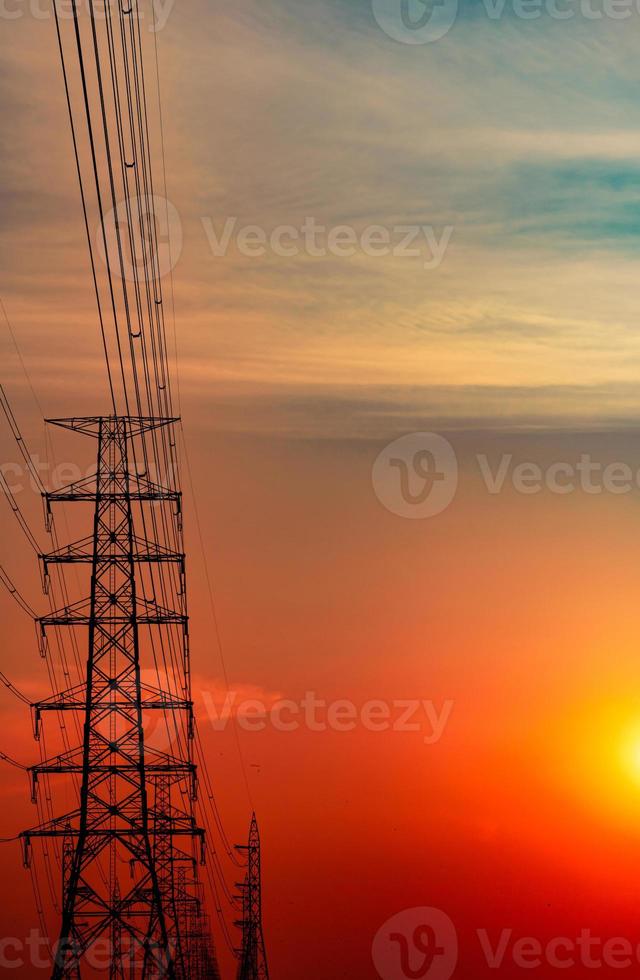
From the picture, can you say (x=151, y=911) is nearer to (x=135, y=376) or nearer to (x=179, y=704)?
(x=179, y=704)

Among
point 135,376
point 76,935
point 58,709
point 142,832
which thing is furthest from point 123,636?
point 135,376

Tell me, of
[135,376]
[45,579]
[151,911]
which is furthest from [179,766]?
[135,376]

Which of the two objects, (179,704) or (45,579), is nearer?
(45,579)

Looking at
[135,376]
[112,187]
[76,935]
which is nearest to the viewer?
[112,187]

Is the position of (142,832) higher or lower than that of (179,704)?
lower

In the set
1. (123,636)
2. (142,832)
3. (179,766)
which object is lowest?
(142,832)

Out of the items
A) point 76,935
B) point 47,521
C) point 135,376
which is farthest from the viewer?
point 47,521

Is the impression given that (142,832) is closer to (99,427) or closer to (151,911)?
(151,911)

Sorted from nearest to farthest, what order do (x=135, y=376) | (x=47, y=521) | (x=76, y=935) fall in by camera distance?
(x=135, y=376)
(x=76, y=935)
(x=47, y=521)

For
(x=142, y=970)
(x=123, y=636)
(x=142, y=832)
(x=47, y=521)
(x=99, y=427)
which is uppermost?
(x=99, y=427)

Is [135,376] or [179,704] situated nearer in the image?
[135,376]
